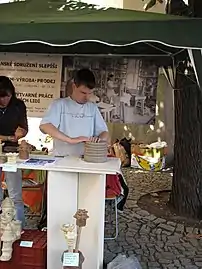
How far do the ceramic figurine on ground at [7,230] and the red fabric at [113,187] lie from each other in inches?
43.0

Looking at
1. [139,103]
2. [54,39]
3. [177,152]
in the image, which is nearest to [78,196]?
[54,39]

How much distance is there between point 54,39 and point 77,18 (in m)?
0.37

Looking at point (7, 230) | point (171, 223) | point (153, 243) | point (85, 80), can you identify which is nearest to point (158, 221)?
point (171, 223)

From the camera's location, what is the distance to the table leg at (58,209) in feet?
10.9

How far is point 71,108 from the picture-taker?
12.7 feet

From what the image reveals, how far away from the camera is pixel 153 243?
4352 millimetres

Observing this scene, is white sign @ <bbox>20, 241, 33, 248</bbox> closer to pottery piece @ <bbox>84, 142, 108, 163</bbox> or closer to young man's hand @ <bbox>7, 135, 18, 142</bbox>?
pottery piece @ <bbox>84, 142, 108, 163</bbox>

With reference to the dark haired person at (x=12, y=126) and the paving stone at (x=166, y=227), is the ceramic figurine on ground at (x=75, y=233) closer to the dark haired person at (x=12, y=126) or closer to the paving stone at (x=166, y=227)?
the dark haired person at (x=12, y=126)

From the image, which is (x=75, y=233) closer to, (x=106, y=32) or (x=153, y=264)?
(x=153, y=264)

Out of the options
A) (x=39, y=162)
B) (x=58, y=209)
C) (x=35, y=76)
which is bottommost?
(x=58, y=209)

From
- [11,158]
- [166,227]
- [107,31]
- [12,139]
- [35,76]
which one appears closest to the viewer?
[107,31]

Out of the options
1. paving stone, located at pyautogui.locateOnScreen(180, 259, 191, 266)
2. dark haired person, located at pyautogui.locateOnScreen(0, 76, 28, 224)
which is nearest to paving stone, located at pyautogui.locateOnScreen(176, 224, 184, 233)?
paving stone, located at pyautogui.locateOnScreen(180, 259, 191, 266)

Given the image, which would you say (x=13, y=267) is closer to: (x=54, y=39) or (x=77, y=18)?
(x=54, y=39)

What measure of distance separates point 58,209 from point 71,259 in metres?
0.38
